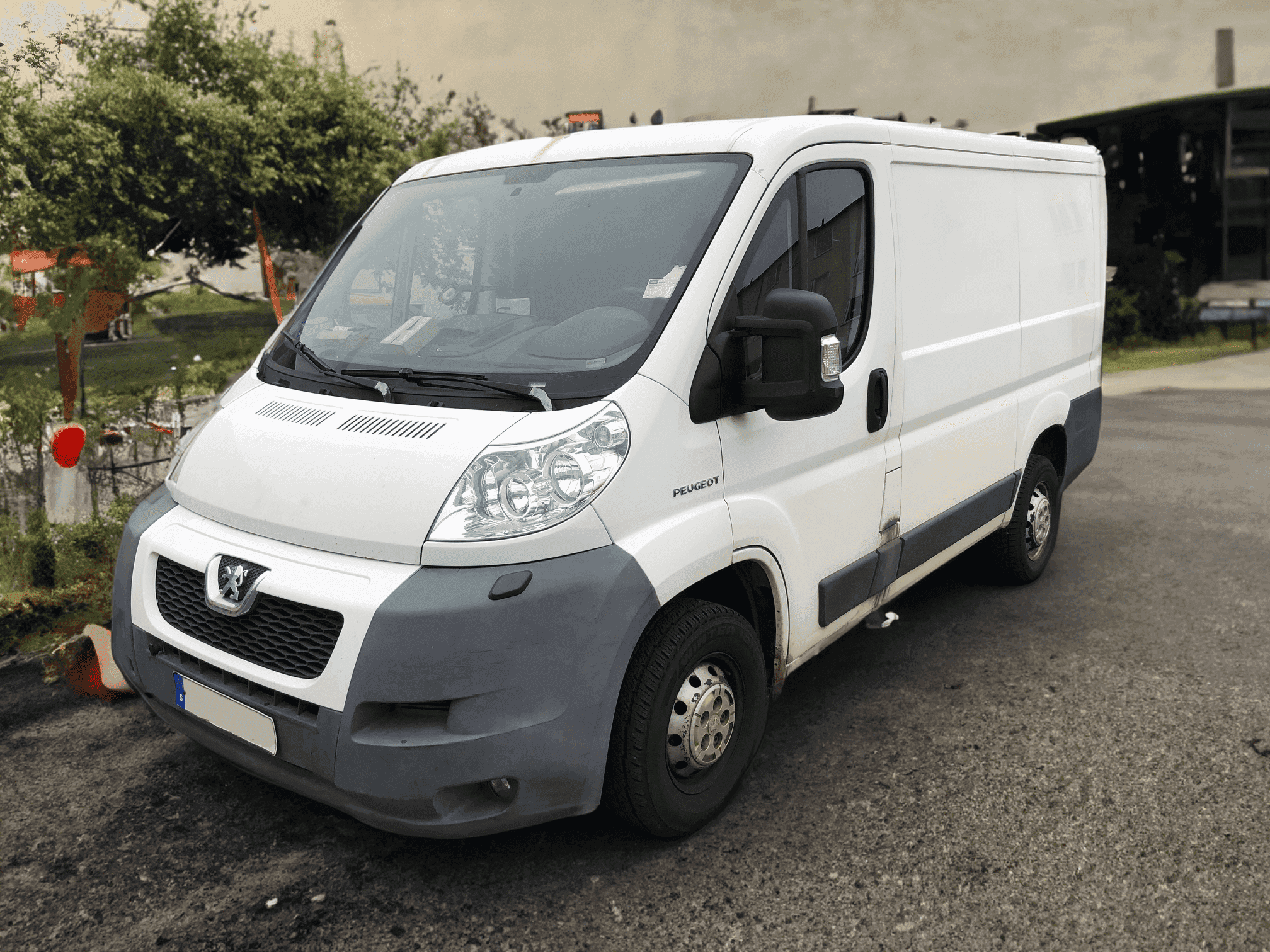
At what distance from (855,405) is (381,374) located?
1.54 m

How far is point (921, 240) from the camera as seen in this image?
374cm

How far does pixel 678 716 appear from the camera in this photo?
2.88 metres

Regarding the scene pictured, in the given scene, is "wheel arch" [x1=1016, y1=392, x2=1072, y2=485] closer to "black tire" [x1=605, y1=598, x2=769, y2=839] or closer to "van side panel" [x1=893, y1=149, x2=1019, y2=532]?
"van side panel" [x1=893, y1=149, x2=1019, y2=532]

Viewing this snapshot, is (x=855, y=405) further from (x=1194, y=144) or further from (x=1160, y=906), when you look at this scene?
(x=1194, y=144)

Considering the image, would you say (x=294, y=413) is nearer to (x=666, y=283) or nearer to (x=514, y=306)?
(x=514, y=306)

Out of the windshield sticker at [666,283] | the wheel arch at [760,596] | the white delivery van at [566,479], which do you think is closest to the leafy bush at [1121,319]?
the white delivery van at [566,479]

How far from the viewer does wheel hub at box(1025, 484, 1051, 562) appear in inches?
203

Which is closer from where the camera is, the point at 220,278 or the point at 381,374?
the point at 381,374

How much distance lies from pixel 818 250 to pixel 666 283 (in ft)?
2.13

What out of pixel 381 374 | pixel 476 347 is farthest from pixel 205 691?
pixel 476 347

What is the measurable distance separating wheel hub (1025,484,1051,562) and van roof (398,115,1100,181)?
Answer: 1971 millimetres

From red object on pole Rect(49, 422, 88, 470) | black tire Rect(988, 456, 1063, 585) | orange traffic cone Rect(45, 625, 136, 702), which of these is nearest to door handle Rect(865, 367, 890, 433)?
black tire Rect(988, 456, 1063, 585)

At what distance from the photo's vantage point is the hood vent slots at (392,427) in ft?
8.70

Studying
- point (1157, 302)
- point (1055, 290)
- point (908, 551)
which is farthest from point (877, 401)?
point (1157, 302)
